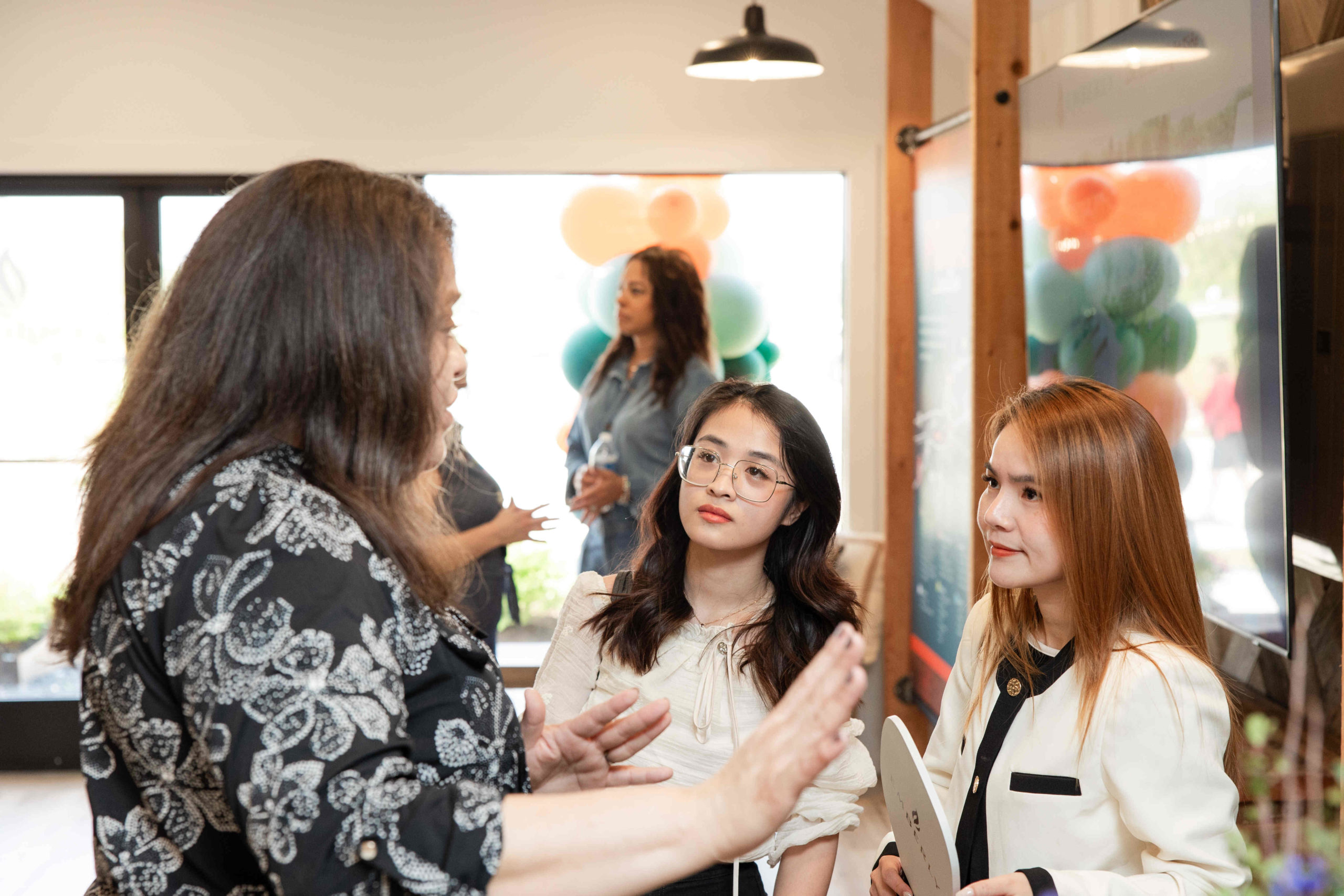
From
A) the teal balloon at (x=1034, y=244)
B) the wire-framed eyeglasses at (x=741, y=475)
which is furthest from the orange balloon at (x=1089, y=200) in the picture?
the wire-framed eyeglasses at (x=741, y=475)

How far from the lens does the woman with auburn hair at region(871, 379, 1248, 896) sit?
1337 millimetres

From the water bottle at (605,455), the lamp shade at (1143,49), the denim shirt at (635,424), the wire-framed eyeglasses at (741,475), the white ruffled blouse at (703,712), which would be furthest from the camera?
the water bottle at (605,455)

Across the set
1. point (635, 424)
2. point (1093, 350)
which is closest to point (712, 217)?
point (635, 424)

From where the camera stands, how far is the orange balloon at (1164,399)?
6.97 feet

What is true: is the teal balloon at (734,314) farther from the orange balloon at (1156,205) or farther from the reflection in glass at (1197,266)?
the orange balloon at (1156,205)

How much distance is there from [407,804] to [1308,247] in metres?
1.91

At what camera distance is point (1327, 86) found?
2.02 metres

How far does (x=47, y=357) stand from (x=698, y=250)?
8.73 feet

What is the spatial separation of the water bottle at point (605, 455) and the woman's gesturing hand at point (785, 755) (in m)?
3.01

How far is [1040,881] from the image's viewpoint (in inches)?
51.6

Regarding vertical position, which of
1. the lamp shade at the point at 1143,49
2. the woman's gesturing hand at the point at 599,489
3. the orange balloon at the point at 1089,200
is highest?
the lamp shade at the point at 1143,49

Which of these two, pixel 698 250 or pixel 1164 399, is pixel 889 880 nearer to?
pixel 1164 399

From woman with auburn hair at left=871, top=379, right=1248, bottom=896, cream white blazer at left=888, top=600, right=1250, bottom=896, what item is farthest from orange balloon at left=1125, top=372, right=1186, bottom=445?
cream white blazer at left=888, top=600, right=1250, bottom=896

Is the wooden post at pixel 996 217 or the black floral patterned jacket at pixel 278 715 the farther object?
the wooden post at pixel 996 217
